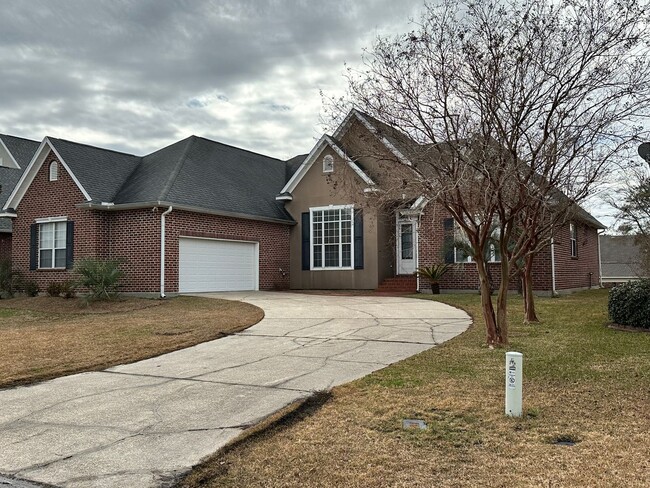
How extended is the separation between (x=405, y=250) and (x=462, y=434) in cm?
1788

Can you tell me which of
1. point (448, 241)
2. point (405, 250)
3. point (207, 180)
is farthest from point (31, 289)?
point (448, 241)

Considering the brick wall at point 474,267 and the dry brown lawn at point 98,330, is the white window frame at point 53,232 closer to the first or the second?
the dry brown lawn at point 98,330

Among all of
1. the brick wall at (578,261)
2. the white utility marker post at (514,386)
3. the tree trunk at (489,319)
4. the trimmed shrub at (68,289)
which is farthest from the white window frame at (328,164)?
the white utility marker post at (514,386)

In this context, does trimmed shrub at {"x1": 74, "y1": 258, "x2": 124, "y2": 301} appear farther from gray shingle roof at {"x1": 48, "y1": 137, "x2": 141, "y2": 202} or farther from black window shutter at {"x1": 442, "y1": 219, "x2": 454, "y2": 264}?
black window shutter at {"x1": 442, "y1": 219, "x2": 454, "y2": 264}

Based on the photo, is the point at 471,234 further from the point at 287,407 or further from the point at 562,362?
the point at 287,407

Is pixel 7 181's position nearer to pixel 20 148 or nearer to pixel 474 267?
pixel 20 148

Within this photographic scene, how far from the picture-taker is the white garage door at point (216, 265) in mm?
19656

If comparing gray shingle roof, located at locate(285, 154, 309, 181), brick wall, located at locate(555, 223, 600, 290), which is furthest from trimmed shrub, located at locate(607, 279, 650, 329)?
gray shingle roof, located at locate(285, 154, 309, 181)

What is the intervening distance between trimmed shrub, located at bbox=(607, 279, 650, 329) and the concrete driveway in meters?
2.87

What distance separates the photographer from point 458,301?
1669cm

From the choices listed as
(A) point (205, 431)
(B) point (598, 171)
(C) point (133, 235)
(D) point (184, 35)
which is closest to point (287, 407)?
(A) point (205, 431)

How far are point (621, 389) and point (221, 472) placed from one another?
450 cm

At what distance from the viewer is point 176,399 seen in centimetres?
652

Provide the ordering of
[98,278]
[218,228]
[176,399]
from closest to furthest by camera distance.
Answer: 1. [176,399]
2. [98,278]
3. [218,228]
